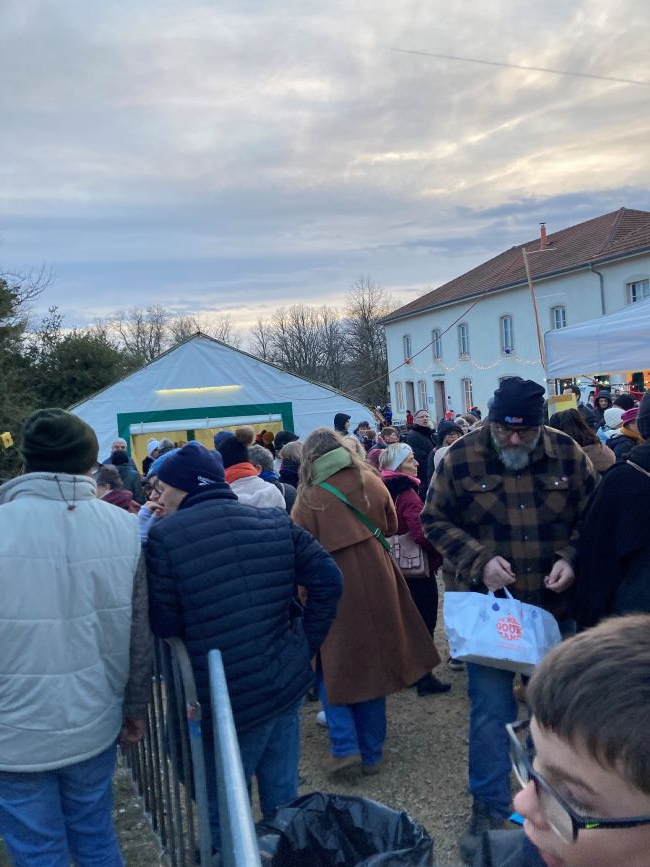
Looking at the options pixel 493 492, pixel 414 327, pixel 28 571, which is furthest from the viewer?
pixel 414 327

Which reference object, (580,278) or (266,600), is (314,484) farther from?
(580,278)

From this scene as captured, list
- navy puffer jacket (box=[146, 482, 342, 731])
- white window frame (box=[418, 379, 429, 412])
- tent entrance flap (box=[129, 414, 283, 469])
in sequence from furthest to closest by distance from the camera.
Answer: white window frame (box=[418, 379, 429, 412]), tent entrance flap (box=[129, 414, 283, 469]), navy puffer jacket (box=[146, 482, 342, 731])

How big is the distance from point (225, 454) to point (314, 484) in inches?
34.2

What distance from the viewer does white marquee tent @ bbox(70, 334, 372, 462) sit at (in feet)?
51.1

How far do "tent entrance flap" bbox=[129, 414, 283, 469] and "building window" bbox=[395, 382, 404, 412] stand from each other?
30864 mm

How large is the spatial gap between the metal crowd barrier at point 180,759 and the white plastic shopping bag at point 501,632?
1170mm

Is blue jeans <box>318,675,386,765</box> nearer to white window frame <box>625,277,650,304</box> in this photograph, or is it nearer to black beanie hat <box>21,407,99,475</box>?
black beanie hat <box>21,407,99,475</box>

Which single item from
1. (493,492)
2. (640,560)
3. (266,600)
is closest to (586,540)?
(640,560)

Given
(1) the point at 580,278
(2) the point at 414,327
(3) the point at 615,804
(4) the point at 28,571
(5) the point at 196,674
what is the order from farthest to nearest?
(2) the point at 414,327 < (1) the point at 580,278 < (5) the point at 196,674 < (4) the point at 28,571 < (3) the point at 615,804

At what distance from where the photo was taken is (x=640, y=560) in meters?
2.83

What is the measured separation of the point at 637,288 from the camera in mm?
27250

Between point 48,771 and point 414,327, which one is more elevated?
point 414,327

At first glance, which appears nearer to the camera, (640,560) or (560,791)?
(560,791)

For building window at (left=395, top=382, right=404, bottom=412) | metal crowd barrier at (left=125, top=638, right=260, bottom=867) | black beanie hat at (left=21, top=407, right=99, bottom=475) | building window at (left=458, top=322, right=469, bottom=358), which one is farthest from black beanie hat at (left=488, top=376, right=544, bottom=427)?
building window at (left=395, top=382, right=404, bottom=412)
